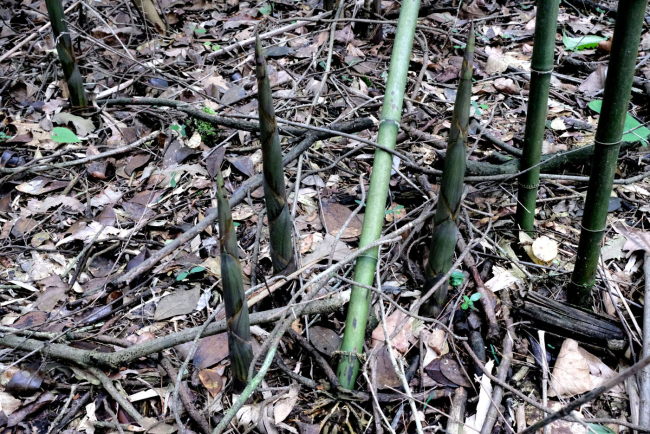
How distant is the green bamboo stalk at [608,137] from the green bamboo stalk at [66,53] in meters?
2.81

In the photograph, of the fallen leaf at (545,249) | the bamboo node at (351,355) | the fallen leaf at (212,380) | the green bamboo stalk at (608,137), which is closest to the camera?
the green bamboo stalk at (608,137)

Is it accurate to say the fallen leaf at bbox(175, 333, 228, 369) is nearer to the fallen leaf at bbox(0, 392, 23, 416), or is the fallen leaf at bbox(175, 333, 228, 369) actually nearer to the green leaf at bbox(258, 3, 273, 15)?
the fallen leaf at bbox(0, 392, 23, 416)

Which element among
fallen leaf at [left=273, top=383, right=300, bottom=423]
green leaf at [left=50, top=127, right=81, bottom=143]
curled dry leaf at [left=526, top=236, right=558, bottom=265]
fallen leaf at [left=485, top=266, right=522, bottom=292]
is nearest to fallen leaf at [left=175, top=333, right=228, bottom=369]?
fallen leaf at [left=273, top=383, right=300, bottom=423]

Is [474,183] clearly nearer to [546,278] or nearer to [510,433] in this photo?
[546,278]

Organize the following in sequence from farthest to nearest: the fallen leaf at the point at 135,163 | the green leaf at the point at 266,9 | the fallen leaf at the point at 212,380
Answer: the green leaf at the point at 266,9, the fallen leaf at the point at 135,163, the fallen leaf at the point at 212,380

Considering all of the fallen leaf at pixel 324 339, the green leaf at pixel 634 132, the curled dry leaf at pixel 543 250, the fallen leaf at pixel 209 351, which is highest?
the green leaf at pixel 634 132

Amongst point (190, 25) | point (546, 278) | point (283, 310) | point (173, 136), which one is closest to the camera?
point (283, 310)

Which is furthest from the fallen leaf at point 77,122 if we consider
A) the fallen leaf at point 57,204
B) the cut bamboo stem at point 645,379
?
the cut bamboo stem at point 645,379

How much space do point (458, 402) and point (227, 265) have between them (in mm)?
936

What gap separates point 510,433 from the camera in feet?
5.08

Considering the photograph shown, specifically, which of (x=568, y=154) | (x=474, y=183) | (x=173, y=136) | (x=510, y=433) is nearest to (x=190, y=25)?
(x=173, y=136)

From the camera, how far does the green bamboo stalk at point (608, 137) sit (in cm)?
131

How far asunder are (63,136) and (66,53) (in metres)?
0.53

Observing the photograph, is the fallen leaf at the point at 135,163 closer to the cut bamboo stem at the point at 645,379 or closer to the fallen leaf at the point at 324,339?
the fallen leaf at the point at 324,339
